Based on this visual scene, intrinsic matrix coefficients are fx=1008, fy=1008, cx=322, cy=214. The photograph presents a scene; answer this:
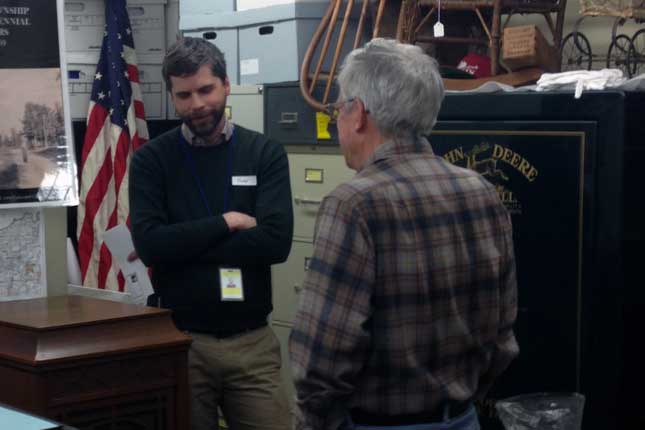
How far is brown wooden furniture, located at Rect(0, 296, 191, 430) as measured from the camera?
7.44ft

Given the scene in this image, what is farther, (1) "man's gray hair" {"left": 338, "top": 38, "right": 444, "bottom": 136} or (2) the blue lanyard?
(2) the blue lanyard

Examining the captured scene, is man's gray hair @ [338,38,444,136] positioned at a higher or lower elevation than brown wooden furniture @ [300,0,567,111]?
lower

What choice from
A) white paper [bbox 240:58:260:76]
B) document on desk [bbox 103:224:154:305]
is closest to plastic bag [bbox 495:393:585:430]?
document on desk [bbox 103:224:154:305]

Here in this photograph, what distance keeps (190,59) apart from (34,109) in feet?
1.43

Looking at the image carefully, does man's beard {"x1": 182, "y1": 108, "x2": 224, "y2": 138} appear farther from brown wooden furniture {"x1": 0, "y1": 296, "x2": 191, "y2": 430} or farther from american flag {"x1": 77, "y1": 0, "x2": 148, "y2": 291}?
american flag {"x1": 77, "y1": 0, "x2": 148, "y2": 291}

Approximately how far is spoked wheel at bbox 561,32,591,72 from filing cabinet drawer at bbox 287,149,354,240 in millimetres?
915

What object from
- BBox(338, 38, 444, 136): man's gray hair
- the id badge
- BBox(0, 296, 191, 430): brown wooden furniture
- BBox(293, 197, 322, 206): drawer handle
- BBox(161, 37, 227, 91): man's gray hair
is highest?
BBox(161, 37, 227, 91): man's gray hair

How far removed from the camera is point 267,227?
104 inches

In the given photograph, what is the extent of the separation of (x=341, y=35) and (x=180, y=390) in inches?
67.4

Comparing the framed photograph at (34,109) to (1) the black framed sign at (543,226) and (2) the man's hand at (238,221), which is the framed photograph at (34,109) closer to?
(2) the man's hand at (238,221)

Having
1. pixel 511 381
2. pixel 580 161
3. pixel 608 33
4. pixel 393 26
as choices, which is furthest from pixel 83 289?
pixel 608 33

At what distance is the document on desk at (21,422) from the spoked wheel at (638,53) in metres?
2.46

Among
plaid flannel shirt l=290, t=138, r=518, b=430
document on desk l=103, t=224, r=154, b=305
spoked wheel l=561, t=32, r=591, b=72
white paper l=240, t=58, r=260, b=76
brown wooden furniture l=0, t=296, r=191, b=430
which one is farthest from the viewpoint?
white paper l=240, t=58, r=260, b=76

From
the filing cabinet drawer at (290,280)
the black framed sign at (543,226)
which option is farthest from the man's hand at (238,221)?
the filing cabinet drawer at (290,280)
